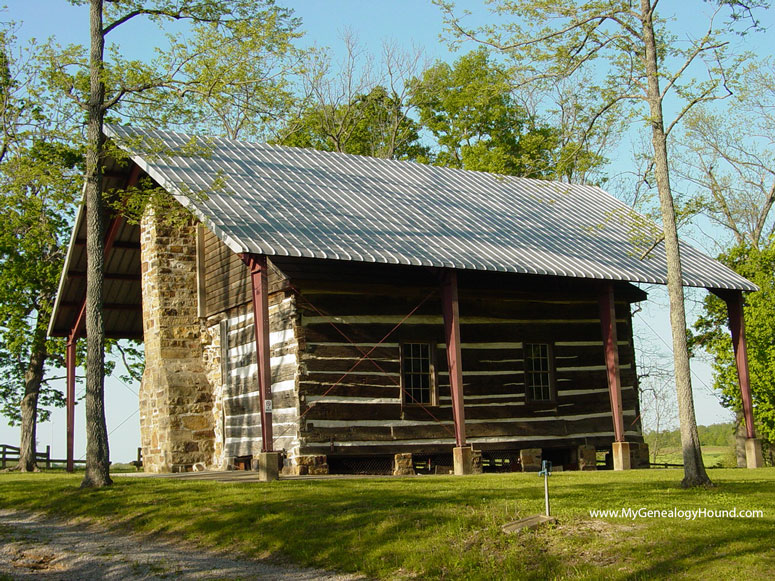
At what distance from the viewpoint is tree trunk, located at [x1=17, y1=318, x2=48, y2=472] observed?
33.9m

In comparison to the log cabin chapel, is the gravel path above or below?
below

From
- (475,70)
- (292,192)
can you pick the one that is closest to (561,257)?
(292,192)

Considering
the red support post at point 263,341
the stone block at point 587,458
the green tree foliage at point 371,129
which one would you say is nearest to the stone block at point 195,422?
the red support post at point 263,341

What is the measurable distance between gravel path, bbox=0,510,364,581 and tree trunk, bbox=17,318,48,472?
2245 centimetres

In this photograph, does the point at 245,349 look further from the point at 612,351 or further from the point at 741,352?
the point at 741,352

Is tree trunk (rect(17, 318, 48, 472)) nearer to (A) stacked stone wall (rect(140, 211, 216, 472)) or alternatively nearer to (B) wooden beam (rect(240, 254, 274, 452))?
(A) stacked stone wall (rect(140, 211, 216, 472))

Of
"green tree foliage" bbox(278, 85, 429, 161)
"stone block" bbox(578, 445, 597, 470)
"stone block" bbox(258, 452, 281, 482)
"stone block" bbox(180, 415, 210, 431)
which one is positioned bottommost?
"stone block" bbox(578, 445, 597, 470)

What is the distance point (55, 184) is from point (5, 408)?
20740 millimetres

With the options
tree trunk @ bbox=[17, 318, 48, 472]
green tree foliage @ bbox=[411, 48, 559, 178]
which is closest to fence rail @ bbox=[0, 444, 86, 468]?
tree trunk @ bbox=[17, 318, 48, 472]

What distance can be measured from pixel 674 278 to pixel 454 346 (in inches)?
223

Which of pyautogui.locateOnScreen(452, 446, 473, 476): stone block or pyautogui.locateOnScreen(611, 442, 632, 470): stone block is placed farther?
pyautogui.locateOnScreen(611, 442, 632, 470): stone block

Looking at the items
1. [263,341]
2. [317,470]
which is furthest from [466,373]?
[263,341]

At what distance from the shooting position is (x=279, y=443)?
62.7ft

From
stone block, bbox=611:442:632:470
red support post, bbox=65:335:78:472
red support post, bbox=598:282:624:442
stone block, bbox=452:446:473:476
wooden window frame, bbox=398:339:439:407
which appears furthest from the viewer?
red support post, bbox=65:335:78:472
